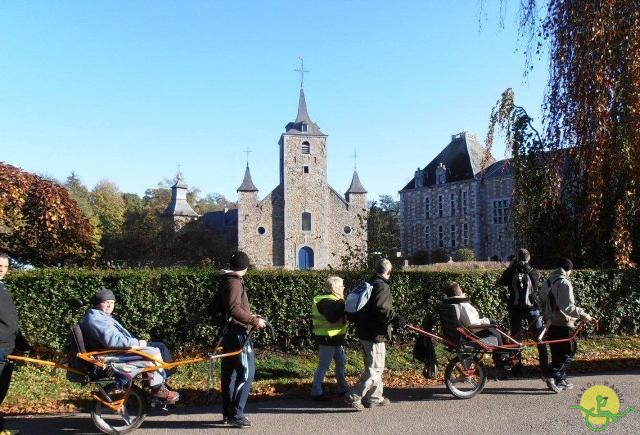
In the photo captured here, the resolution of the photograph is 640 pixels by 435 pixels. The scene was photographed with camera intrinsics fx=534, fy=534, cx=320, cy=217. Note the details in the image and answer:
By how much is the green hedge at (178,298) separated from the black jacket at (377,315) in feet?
11.3

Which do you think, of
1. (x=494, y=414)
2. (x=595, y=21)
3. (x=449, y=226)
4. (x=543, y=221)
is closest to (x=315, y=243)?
(x=449, y=226)

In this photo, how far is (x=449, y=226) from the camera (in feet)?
159

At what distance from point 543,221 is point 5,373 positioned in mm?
11772

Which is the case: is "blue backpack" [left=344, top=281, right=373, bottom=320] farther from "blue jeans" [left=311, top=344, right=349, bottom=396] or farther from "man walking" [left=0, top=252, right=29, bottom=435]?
"man walking" [left=0, top=252, right=29, bottom=435]

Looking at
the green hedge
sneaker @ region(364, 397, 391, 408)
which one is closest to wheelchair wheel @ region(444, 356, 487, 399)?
sneaker @ region(364, 397, 391, 408)

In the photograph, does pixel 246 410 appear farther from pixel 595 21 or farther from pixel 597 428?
pixel 595 21

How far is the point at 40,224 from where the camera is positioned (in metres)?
12.3

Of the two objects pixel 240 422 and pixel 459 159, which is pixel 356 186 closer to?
pixel 459 159

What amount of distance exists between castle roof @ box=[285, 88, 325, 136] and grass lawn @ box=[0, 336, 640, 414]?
42.6 metres

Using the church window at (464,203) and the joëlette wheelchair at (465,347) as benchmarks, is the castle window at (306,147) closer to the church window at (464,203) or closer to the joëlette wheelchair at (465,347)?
the church window at (464,203)

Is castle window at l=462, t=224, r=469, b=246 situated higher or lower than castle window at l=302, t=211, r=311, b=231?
lower

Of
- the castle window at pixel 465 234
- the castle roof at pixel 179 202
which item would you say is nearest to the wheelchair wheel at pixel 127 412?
the castle window at pixel 465 234

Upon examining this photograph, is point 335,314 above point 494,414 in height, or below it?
above

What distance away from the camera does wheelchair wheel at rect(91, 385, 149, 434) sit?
5.30m
